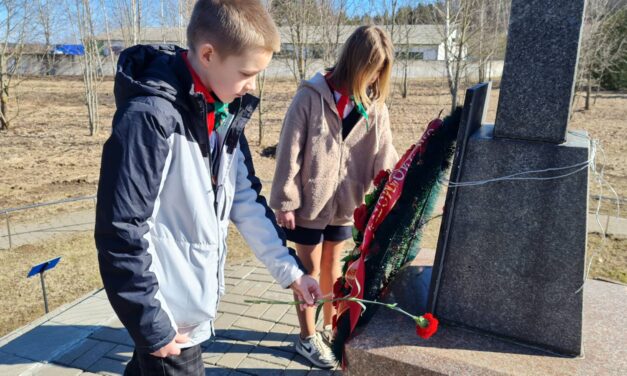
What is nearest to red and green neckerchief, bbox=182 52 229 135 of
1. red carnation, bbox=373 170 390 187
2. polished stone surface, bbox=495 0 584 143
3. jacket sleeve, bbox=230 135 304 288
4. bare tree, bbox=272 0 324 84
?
jacket sleeve, bbox=230 135 304 288

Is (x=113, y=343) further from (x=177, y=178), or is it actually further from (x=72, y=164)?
(x=72, y=164)

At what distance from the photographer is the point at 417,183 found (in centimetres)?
212

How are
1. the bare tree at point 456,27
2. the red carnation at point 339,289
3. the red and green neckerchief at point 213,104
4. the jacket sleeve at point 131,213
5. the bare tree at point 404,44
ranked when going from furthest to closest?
the bare tree at point 404,44 < the bare tree at point 456,27 < the red carnation at point 339,289 < the red and green neckerchief at point 213,104 < the jacket sleeve at point 131,213

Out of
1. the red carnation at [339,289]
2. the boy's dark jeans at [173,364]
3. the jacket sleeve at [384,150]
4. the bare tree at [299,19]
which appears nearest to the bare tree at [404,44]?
the bare tree at [299,19]

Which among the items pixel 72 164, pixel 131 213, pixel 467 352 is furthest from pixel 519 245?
pixel 72 164

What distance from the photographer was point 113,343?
9.80 feet

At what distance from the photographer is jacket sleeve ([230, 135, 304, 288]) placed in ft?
6.30

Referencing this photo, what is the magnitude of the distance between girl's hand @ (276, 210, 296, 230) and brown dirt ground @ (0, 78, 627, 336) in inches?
92.0

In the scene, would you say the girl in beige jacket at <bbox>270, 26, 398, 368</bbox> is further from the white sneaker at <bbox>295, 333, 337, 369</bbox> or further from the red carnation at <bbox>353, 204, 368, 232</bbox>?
the red carnation at <bbox>353, 204, 368, 232</bbox>

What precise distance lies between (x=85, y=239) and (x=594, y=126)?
13617mm

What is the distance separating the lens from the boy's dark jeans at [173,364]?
5.42ft

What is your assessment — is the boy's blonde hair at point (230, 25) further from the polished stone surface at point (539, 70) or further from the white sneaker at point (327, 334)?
the white sneaker at point (327, 334)

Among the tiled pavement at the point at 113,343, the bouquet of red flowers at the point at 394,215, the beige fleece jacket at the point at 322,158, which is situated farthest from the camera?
the tiled pavement at the point at 113,343

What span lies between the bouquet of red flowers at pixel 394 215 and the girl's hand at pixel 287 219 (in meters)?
0.52
